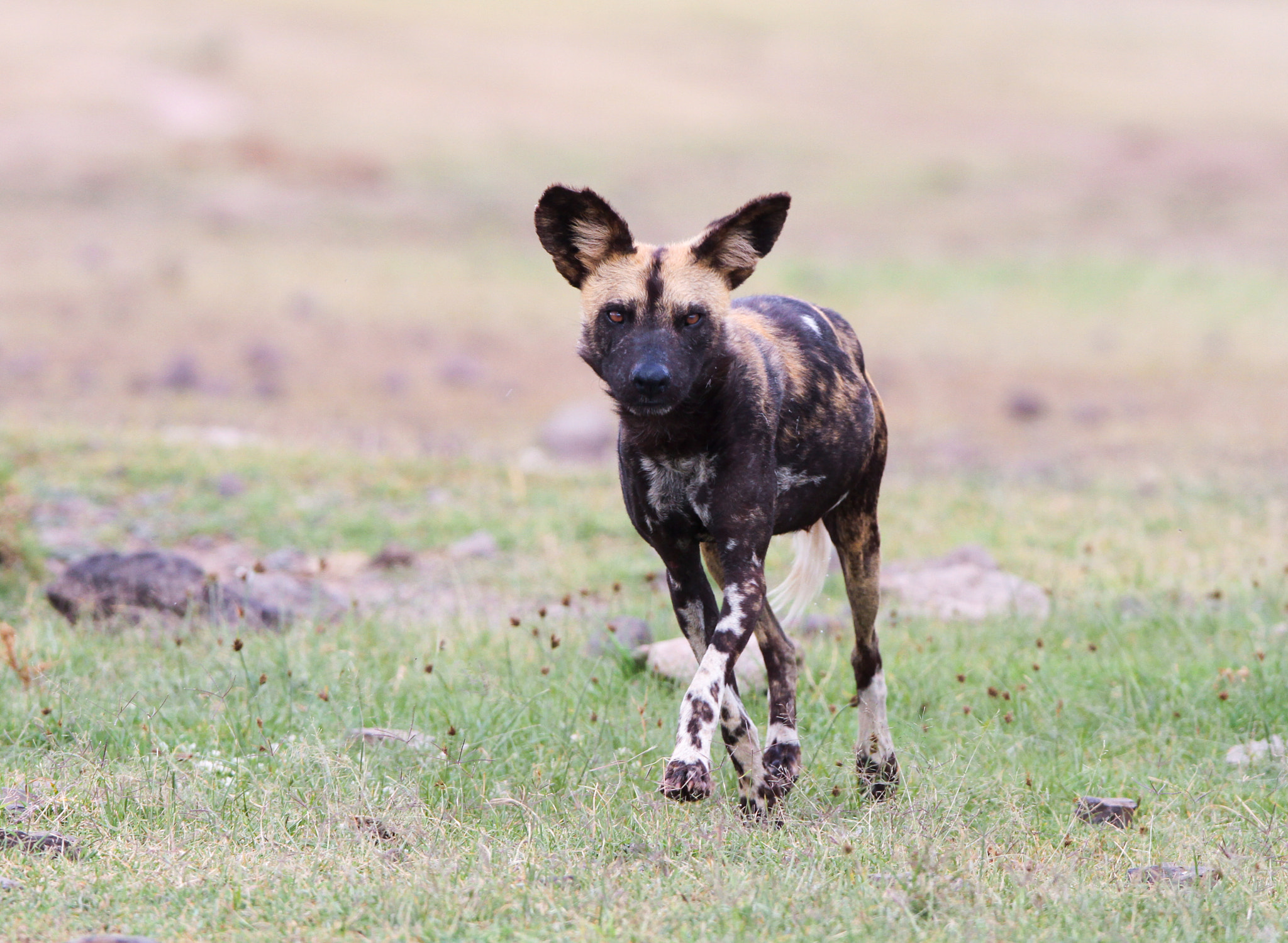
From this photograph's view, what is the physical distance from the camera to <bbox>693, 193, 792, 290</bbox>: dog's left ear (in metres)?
4.09

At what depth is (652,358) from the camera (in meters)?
3.87

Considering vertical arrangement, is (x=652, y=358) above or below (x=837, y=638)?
above

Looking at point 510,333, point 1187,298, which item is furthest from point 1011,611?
point 1187,298

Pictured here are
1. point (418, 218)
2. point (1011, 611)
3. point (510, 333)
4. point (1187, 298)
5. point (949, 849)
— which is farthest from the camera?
point (418, 218)

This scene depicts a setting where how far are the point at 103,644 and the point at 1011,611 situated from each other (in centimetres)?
393

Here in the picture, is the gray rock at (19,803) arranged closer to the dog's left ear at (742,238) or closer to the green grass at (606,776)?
the green grass at (606,776)

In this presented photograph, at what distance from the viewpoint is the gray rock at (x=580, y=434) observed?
12664 millimetres

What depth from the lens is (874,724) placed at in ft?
15.4

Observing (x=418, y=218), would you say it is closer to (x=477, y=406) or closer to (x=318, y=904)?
(x=477, y=406)

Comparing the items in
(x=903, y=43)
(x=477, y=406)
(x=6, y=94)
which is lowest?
(x=477, y=406)

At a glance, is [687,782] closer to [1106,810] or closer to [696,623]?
[696,623]

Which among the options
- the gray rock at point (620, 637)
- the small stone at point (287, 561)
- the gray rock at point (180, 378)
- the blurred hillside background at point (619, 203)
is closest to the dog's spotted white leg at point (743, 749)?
the gray rock at point (620, 637)

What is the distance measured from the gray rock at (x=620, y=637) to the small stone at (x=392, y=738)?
1126mm

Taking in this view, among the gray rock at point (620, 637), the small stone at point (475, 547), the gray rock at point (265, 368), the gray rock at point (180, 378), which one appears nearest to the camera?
the gray rock at point (620, 637)
